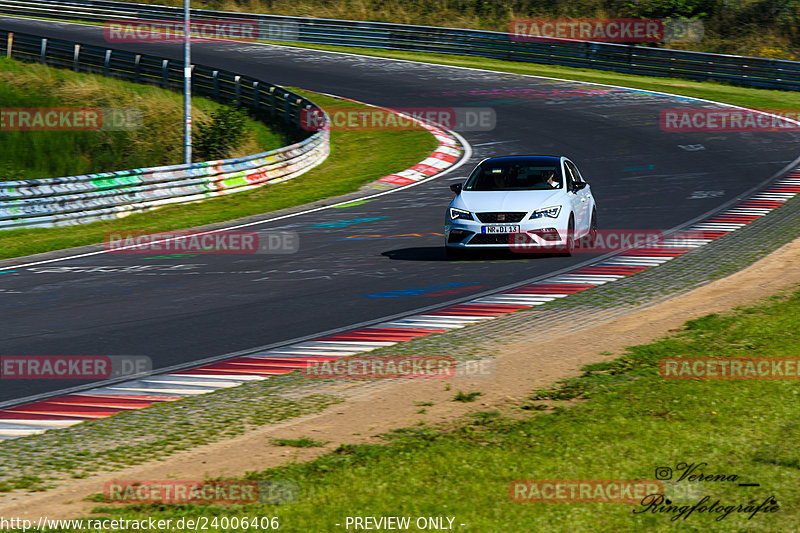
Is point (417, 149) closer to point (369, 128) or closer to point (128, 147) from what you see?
point (369, 128)

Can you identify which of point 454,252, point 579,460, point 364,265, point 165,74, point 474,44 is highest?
point 474,44

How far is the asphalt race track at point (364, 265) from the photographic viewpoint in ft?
37.0

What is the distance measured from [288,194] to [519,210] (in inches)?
392

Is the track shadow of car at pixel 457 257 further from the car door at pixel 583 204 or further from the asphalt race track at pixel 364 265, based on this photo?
the car door at pixel 583 204

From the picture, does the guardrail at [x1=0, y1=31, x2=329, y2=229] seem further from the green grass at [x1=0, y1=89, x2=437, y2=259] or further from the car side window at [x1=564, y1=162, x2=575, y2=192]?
the car side window at [x1=564, y1=162, x2=575, y2=192]

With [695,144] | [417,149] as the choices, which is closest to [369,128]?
[417,149]

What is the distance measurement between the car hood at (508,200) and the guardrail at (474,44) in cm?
2629

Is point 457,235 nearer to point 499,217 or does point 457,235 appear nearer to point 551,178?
point 499,217

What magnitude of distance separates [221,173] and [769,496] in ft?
64.5

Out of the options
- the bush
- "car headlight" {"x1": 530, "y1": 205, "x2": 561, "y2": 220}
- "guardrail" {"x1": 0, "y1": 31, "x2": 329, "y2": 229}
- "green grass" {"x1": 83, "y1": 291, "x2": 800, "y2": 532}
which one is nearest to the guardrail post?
"guardrail" {"x1": 0, "y1": 31, "x2": 329, "y2": 229}

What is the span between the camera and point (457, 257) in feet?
52.0

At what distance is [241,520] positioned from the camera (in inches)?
224

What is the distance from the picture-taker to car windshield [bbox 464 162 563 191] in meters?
16.1

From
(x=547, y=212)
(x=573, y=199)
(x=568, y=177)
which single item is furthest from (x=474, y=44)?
(x=547, y=212)
